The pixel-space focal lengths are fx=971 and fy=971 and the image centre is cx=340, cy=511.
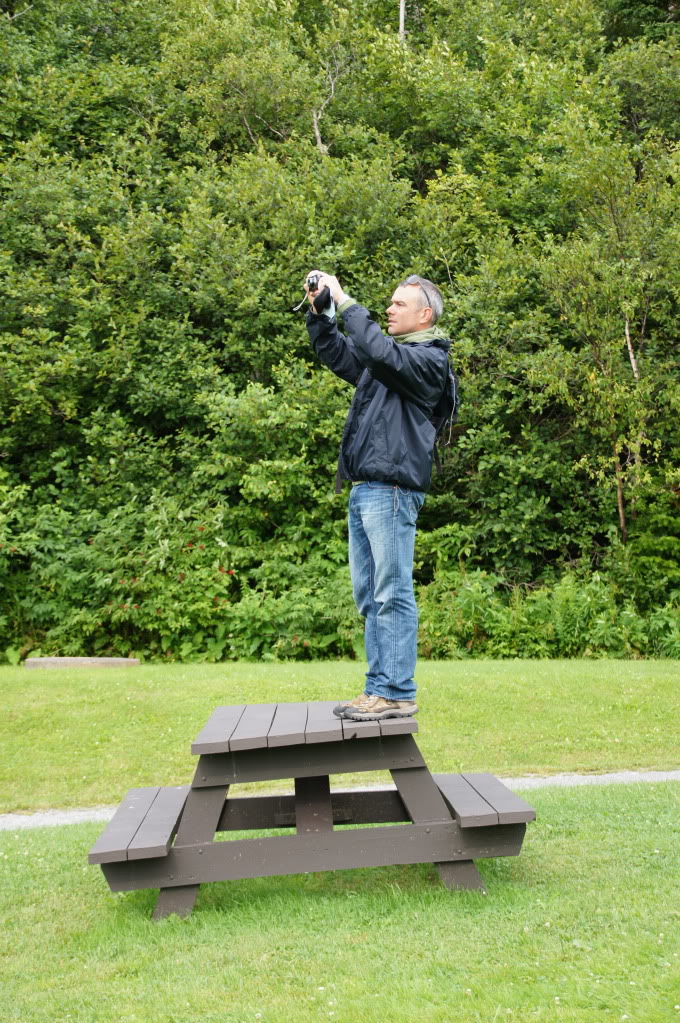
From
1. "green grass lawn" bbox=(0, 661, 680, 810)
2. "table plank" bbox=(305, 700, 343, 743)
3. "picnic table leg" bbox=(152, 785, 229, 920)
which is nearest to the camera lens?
"table plank" bbox=(305, 700, 343, 743)

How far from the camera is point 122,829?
13.6ft

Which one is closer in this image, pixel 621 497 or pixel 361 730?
pixel 361 730

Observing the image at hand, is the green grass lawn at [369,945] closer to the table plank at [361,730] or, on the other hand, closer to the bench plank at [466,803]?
the bench plank at [466,803]

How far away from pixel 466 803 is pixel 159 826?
1332mm

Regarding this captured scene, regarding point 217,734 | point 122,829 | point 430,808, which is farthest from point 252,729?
point 430,808

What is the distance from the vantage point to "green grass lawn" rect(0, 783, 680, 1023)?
10.3 ft

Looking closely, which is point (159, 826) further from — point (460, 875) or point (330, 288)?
point (330, 288)

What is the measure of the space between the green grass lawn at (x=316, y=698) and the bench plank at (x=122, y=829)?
235cm

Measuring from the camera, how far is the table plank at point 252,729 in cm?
394

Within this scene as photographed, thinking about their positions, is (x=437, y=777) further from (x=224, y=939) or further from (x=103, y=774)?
(x=103, y=774)

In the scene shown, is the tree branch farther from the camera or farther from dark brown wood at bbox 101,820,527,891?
dark brown wood at bbox 101,820,527,891

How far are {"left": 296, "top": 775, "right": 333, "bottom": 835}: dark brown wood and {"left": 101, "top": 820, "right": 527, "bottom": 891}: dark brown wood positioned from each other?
80 mm

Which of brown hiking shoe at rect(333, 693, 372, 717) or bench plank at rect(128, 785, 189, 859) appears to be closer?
bench plank at rect(128, 785, 189, 859)

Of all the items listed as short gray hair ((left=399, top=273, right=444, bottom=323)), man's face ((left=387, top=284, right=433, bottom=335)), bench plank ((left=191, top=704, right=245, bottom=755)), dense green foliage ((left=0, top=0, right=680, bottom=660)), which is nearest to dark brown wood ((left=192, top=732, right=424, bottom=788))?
bench plank ((left=191, top=704, right=245, bottom=755))
